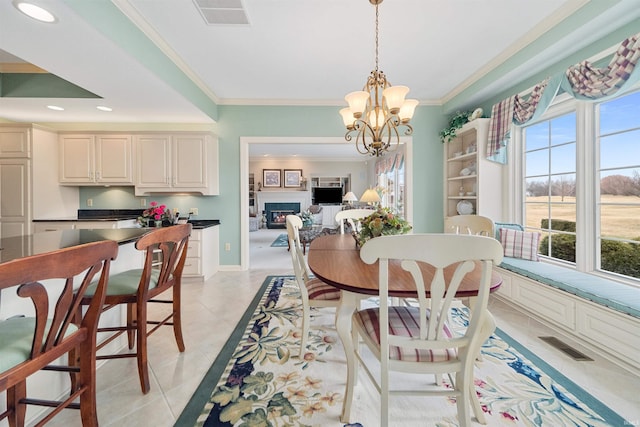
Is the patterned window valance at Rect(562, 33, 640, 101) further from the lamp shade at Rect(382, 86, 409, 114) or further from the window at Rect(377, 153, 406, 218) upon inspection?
the window at Rect(377, 153, 406, 218)

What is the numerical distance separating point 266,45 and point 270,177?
7.40m

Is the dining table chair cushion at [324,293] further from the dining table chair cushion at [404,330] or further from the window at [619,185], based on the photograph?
the window at [619,185]

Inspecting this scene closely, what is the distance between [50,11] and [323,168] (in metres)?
8.53

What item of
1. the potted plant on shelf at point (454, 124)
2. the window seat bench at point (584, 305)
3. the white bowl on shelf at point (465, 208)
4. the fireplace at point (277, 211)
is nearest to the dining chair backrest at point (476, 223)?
the window seat bench at point (584, 305)

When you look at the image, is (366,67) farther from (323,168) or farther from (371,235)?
(323,168)

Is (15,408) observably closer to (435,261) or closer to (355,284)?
(355,284)

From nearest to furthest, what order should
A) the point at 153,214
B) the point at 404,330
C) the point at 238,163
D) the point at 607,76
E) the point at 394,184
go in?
1. the point at 404,330
2. the point at 607,76
3. the point at 153,214
4. the point at 238,163
5. the point at 394,184

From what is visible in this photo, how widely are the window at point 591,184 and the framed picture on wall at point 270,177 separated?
7.95 m

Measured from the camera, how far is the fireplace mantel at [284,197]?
9820 millimetres

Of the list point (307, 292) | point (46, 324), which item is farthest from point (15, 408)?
point (307, 292)

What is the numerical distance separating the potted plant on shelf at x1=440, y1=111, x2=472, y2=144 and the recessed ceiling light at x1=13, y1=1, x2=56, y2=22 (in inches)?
159

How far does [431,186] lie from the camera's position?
410cm

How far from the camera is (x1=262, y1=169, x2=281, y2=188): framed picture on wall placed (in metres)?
9.80

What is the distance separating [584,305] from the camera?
75.6 inches
